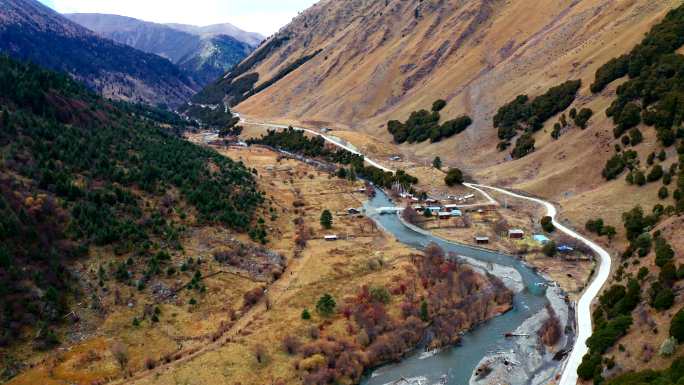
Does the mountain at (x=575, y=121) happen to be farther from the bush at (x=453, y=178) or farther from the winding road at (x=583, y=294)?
the bush at (x=453, y=178)

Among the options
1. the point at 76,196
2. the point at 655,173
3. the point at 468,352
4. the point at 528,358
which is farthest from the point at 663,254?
the point at 76,196

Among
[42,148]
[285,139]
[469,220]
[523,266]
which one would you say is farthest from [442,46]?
[42,148]

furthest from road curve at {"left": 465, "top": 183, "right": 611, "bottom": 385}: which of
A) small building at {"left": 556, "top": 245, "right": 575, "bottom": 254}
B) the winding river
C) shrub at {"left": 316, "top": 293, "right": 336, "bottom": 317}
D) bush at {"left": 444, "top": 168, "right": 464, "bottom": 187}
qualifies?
shrub at {"left": 316, "top": 293, "right": 336, "bottom": 317}

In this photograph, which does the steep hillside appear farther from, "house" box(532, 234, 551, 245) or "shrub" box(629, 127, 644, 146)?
"house" box(532, 234, 551, 245)

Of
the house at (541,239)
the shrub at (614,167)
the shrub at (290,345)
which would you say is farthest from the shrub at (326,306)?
the shrub at (614,167)

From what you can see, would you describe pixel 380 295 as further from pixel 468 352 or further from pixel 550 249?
pixel 550 249
